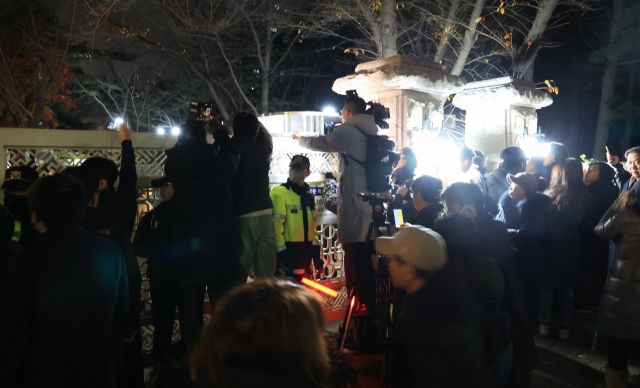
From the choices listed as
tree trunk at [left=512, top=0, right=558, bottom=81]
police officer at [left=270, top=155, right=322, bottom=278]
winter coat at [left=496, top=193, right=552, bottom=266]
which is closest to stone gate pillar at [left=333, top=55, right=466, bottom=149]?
police officer at [left=270, top=155, right=322, bottom=278]

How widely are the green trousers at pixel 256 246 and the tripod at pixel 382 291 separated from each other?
75cm

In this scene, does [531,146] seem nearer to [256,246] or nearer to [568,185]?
[568,185]

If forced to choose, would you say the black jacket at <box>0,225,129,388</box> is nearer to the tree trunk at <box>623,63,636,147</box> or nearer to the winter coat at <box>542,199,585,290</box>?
the winter coat at <box>542,199,585,290</box>

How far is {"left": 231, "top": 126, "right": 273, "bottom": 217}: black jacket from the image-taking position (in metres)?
3.83

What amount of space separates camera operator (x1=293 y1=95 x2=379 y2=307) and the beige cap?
1.75 meters

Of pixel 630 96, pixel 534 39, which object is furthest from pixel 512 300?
pixel 630 96

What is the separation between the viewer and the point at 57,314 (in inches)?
87.9

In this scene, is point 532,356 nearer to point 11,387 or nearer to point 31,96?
point 11,387

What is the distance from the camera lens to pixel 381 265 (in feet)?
11.8

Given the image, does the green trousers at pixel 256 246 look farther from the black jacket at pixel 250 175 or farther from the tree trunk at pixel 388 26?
the tree trunk at pixel 388 26

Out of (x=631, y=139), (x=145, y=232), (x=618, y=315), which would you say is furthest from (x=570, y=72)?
(x=145, y=232)

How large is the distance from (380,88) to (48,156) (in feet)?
11.4

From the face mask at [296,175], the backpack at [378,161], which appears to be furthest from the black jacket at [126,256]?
the backpack at [378,161]

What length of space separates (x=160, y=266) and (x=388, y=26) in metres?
5.61
